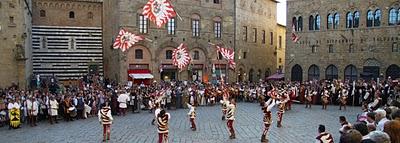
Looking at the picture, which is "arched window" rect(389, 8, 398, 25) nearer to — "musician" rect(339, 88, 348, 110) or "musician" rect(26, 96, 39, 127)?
"musician" rect(339, 88, 348, 110)

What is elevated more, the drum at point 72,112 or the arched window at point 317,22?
the arched window at point 317,22

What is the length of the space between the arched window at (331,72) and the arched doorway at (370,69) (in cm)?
313

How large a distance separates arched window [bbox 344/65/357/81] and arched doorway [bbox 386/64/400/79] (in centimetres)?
329

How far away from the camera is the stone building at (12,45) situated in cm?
3038

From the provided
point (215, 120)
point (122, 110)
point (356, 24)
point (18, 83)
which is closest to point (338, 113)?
point (215, 120)

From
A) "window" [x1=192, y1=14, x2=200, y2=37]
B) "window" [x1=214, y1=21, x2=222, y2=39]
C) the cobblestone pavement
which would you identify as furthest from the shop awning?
the cobblestone pavement

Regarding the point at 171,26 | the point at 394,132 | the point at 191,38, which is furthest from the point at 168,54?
the point at 394,132

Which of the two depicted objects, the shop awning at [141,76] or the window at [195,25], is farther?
the window at [195,25]

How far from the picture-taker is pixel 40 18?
1767 inches

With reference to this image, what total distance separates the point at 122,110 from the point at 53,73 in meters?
20.8

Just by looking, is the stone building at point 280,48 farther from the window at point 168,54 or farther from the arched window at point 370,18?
the window at point 168,54

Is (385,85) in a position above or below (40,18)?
below

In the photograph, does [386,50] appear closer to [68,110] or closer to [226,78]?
[226,78]

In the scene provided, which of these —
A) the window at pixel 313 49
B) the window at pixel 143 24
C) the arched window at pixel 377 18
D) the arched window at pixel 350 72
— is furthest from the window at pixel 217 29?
the arched window at pixel 377 18
